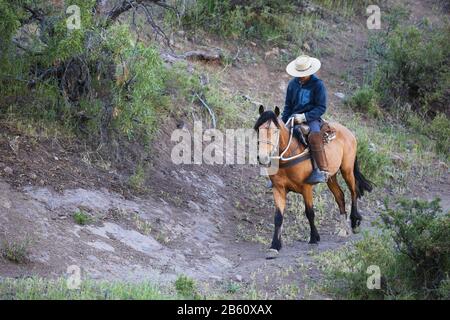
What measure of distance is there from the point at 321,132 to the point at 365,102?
7003 millimetres

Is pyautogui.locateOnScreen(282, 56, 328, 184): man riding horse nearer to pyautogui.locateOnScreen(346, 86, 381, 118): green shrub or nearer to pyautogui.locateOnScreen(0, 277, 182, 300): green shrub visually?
pyautogui.locateOnScreen(0, 277, 182, 300): green shrub

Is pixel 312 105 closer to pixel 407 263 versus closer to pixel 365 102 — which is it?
pixel 407 263

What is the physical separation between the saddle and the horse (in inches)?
3.0

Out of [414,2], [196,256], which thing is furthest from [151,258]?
[414,2]

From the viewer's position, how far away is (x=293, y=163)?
36.8ft

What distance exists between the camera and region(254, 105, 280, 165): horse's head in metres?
10.5

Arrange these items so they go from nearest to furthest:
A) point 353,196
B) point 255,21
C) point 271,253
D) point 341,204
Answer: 1. point 271,253
2. point 341,204
3. point 353,196
4. point 255,21

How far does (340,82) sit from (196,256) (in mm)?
9775

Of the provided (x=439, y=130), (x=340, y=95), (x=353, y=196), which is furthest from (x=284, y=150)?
(x=340, y=95)

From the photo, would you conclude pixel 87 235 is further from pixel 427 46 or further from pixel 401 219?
pixel 427 46

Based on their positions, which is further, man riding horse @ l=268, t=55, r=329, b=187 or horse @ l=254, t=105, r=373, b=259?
man riding horse @ l=268, t=55, r=329, b=187

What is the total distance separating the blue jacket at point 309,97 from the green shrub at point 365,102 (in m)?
7.00

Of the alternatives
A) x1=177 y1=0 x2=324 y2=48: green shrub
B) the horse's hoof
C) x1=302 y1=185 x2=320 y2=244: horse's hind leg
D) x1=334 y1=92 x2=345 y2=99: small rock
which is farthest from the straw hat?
x1=334 y1=92 x2=345 y2=99: small rock

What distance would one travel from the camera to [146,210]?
11609 mm
